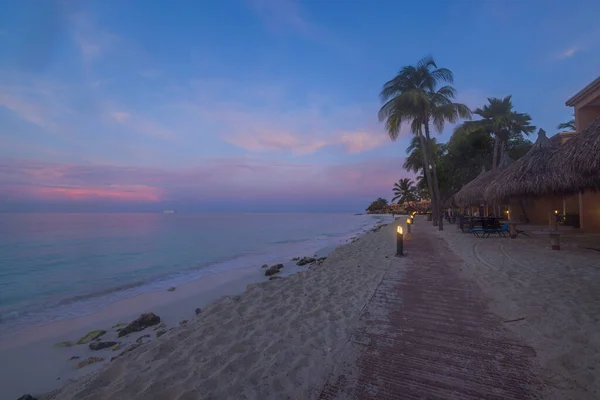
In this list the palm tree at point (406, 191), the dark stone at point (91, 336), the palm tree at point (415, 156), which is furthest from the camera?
the palm tree at point (406, 191)

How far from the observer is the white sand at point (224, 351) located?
256 cm

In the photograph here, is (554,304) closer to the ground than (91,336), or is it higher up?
higher up

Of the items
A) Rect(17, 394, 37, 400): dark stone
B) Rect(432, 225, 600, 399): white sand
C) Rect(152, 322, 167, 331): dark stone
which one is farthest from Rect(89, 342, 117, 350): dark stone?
Rect(432, 225, 600, 399): white sand

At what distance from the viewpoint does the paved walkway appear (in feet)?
7.45

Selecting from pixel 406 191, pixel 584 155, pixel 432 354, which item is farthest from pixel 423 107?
pixel 406 191

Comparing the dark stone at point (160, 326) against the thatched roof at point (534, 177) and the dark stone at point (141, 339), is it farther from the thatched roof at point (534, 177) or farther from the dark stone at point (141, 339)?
the thatched roof at point (534, 177)

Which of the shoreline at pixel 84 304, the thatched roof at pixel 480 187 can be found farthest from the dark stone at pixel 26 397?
the thatched roof at pixel 480 187

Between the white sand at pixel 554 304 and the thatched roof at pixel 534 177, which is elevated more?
the thatched roof at pixel 534 177

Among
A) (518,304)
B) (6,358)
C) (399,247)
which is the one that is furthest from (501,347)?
(6,358)

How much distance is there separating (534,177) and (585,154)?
11.8 feet

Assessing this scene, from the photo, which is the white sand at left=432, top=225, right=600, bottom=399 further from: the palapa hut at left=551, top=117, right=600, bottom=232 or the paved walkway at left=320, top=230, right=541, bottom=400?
the palapa hut at left=551, top=117, right=600, bottom=232

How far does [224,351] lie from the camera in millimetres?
3164

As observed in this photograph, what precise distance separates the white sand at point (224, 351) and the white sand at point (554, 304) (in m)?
1.95

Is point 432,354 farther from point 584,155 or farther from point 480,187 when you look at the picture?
point 480,187
